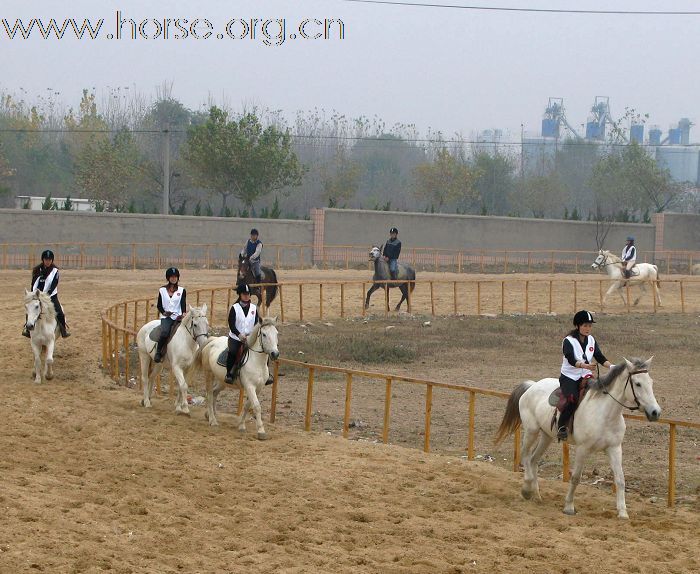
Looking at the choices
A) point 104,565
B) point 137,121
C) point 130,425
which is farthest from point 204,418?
point 137,121

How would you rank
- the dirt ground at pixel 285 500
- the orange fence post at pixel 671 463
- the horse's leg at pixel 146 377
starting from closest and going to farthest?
the dirt ground at pixel 285 500 → the orange fence post at pixel 671 463 → the horse's leg at pixel 146 377

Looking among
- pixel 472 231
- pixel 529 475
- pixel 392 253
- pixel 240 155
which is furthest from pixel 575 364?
pixel 240 155

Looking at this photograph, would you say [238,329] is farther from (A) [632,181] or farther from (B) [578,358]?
(A) [632,181]

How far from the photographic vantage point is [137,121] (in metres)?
95.8

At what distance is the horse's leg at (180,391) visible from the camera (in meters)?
16.7

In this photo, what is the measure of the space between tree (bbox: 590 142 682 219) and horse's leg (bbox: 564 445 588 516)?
62.8 meters

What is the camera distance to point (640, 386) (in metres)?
11.3

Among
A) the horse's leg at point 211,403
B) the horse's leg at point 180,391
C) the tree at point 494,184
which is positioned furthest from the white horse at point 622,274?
the tree at point 494,184

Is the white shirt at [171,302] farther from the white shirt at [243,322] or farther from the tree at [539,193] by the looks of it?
the tree at [539,193]

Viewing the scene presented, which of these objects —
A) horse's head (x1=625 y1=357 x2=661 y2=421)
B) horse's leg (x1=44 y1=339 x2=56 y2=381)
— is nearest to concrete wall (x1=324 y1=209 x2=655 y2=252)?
horse's leg (x1=44 y1=339 x2=56 y2=381)

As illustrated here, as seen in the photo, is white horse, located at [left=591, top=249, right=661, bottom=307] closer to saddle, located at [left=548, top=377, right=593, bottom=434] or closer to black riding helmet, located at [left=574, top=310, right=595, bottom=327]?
black riding helmet, located at [left=574, top=310, right=595, bottom=327]

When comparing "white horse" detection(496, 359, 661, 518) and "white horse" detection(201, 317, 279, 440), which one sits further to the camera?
"white horse" detection(201, 317, 279, 440)

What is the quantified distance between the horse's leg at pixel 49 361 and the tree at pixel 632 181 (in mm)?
57965

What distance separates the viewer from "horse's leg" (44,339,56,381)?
19.2 meters
